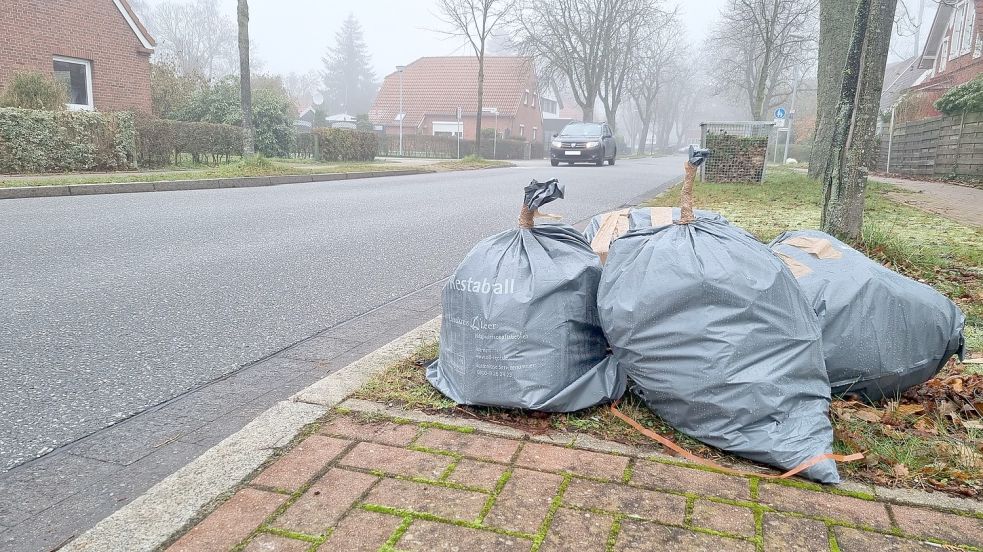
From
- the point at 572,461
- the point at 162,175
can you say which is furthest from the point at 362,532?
the point at 162,175

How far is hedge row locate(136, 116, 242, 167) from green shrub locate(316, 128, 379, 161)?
3156 millimetres

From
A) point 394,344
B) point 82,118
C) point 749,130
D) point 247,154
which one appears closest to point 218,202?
point 82,118

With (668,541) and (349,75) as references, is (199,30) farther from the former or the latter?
(668,541)

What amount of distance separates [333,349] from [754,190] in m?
10.0

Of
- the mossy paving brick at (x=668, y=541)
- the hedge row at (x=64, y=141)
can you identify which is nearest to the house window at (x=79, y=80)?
the hedge row at (x=64, y=141)

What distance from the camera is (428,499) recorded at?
1750 millimetres

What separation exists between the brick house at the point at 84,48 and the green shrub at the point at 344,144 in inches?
202

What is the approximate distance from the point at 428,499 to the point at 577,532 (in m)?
0.39

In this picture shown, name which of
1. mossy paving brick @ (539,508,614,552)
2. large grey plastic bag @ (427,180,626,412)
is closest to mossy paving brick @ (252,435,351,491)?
large grey plastic bag @ (427,180,626,412)

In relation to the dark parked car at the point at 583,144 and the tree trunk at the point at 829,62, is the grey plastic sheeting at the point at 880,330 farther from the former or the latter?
the dark parked car at the point at 583,144

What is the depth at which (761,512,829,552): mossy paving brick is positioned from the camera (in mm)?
1584

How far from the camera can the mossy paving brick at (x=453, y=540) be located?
1.55 metres

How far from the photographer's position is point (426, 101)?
47.0 meters

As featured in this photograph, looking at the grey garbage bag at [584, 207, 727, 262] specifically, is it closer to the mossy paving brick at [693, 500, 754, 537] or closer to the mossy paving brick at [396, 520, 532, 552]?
the mossy paving brick at [693, 500, 754, 537]
